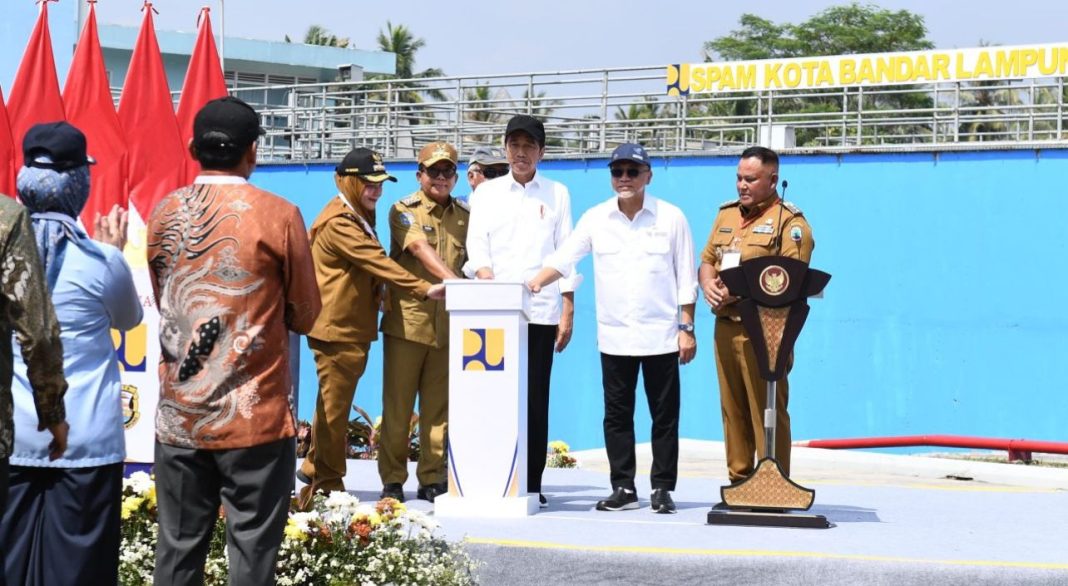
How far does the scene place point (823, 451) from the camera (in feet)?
44.1

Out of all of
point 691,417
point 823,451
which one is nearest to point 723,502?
point 823,451

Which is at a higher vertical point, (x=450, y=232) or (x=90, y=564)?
(x=450, y=232)

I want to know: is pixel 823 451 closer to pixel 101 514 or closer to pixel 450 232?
pixel 450 232

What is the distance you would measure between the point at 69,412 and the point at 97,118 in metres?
5.08

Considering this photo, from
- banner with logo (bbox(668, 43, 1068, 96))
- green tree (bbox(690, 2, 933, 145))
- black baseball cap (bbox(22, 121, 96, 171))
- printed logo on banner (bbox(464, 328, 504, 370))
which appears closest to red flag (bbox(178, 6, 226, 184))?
printed logo on banner (bbox(464, 328, 504, 370))

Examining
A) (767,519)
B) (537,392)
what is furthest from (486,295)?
(767,519)

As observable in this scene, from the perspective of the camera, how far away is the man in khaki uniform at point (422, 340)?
7.73 meters

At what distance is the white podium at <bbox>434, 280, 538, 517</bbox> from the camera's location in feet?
23.9

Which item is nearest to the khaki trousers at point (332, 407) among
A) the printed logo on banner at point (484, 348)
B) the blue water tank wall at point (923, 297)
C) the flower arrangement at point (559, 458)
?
the printed logo on banner at point (484, 348)

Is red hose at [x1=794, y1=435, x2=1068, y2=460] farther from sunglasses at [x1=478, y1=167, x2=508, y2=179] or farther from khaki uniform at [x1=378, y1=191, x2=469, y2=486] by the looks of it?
khaki uniform at [x1=378, y1=191, x2=469, y2=486]

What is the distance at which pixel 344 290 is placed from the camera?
7.48m

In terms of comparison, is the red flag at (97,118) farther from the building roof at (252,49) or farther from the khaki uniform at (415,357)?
the building roof at (252,49)

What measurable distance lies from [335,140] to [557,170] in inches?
144

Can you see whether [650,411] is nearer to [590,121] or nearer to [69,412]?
[69,412]
